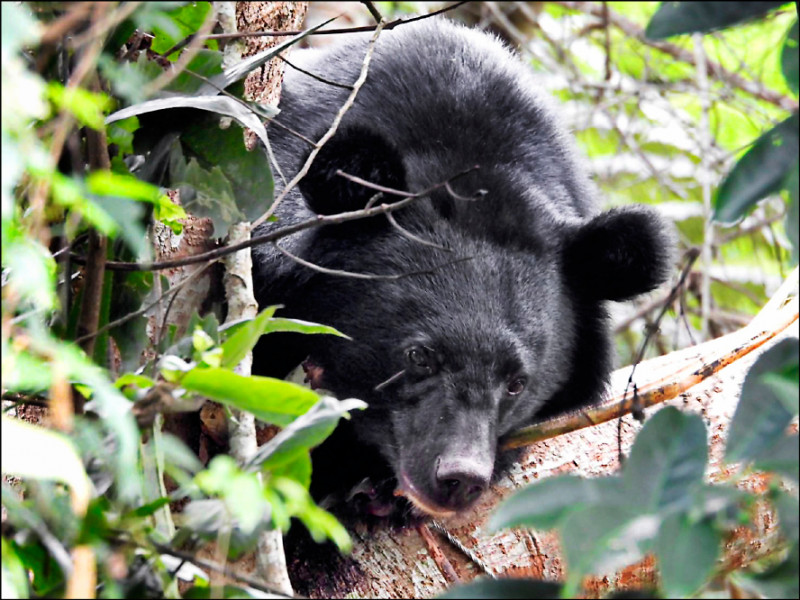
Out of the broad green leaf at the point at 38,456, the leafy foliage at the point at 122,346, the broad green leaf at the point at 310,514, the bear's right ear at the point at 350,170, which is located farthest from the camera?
the bear's right ear at the point at 350,170

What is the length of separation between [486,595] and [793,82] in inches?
33.7

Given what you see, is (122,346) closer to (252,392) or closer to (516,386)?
(252,392)

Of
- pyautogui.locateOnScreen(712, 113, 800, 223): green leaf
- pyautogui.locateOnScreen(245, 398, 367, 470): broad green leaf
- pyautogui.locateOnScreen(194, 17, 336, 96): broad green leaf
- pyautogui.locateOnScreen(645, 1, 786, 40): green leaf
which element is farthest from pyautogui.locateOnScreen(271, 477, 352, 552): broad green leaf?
pyautogui.locateOnScreen(194, 17, 336, 96): broad green leaf

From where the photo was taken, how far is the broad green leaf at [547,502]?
4.00 ft

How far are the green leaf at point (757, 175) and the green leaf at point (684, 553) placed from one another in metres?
0.44

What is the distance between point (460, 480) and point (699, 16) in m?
1.53

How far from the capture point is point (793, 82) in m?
1.48

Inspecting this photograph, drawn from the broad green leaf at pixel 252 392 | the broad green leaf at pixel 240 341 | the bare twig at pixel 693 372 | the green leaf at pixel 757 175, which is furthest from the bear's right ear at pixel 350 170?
the green leaf at pixel 757 175

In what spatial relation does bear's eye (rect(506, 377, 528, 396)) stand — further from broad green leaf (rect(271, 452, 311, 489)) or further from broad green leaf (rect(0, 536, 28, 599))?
broad green leaf (rect(0, 536, 28, 599))

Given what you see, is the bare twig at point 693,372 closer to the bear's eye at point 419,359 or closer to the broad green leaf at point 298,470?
the bear's eye at point 419,359

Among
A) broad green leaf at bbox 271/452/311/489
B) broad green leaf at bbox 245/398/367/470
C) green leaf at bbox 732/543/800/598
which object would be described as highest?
broad green leaf at bbox 245/398/367/470

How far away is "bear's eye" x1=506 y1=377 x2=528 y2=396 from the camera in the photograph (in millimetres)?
3088

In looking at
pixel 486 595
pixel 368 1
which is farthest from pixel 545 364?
pixel 486 595

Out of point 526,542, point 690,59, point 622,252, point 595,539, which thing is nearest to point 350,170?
point 622,252
